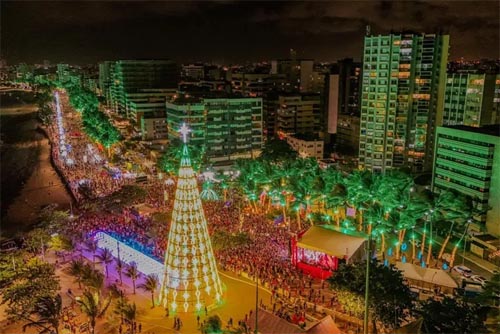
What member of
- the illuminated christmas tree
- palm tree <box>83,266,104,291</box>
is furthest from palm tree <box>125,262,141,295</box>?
the illuminated christmas tree

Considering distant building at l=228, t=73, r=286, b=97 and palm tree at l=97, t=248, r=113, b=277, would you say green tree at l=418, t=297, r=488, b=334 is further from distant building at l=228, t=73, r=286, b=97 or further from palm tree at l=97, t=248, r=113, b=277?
distant building at l=228, t=73, r=286, b=97

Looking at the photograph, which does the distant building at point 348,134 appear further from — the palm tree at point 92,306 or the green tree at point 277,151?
the palm tree at point 92,306

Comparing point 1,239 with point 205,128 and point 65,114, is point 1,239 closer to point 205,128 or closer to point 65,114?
point 205,128

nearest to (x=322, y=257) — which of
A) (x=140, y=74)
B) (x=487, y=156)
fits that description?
(x=487, y=156)

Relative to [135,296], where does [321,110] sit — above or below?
above

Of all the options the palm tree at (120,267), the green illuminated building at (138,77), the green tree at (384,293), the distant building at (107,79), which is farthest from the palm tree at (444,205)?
the distant building at (107,79)

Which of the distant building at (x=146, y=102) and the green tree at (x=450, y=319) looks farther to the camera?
the distant building at (x=146, y=102)

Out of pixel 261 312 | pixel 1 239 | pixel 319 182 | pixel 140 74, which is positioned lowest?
pixel 1 239
